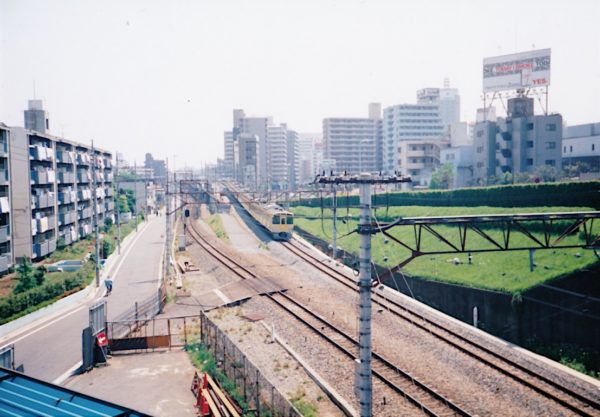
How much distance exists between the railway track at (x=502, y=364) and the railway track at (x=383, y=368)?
8.71ft

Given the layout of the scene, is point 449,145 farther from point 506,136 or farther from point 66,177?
point 66,177

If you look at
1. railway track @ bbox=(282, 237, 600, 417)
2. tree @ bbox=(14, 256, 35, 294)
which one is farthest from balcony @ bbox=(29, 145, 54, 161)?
railway track @ bbox=(282, 237, 600, 417)

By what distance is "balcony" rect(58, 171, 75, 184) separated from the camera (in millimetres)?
44406

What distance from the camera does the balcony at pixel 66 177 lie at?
44.4m

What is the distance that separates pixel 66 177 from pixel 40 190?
6539 millimetres

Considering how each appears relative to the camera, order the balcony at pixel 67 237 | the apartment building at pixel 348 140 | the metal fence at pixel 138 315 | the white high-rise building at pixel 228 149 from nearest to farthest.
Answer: the metal fence at pixel 138 315 < the balcony at pixel 67 237 < the apartment building at pixel 348 140 < the white high-rise building at pixel 228 149

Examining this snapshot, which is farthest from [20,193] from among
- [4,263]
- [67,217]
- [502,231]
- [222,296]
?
[502,231]

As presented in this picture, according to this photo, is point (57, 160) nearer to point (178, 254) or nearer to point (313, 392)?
point (178, 254)

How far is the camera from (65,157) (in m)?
45.6

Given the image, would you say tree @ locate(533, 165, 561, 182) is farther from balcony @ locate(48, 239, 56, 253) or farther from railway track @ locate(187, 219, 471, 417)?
balcony @ locate(48, 239, 56, 253)

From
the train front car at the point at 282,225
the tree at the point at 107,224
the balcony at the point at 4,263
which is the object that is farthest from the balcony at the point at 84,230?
the train front car at the point at 282,225

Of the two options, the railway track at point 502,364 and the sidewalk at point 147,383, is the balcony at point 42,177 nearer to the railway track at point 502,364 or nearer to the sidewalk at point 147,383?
the sidewalk at point 147,383

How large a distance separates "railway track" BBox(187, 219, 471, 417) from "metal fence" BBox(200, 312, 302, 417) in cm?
338

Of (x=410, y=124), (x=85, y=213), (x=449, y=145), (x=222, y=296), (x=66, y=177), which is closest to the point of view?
(x=222, y=296)
